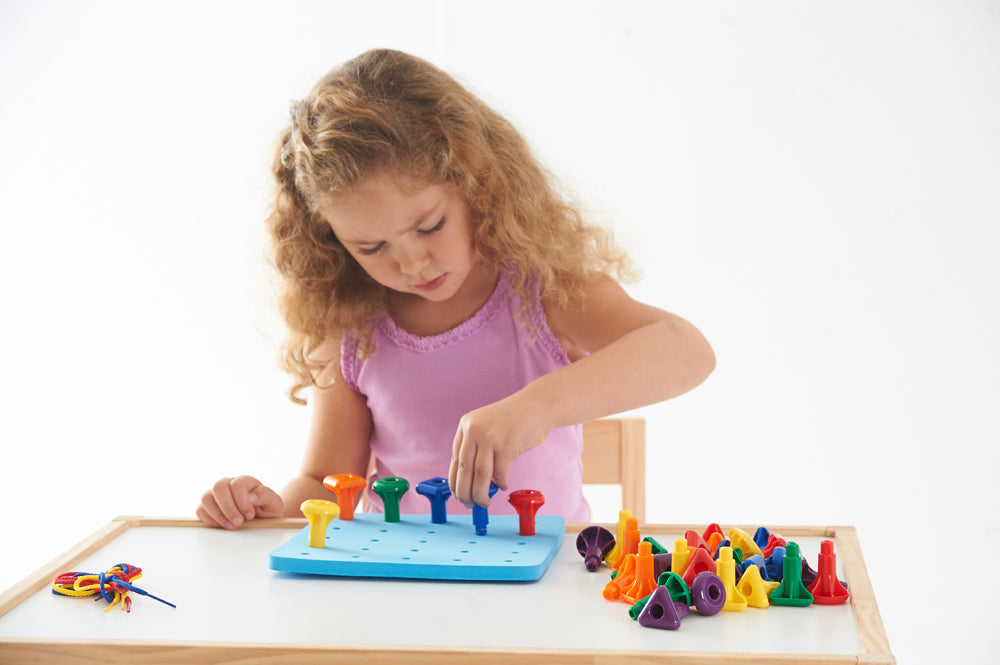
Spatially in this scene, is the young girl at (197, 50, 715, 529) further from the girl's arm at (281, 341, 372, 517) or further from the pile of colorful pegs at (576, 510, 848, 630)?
the pile of colorful pegs at (576, 510, 848, 630)

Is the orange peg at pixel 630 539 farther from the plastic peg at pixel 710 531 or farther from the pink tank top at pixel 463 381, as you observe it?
the pink tank top at pixel 463 381

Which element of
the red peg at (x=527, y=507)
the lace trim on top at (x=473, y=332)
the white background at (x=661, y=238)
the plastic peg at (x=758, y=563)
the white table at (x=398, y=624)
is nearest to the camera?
the white table at (x=398, y=624)

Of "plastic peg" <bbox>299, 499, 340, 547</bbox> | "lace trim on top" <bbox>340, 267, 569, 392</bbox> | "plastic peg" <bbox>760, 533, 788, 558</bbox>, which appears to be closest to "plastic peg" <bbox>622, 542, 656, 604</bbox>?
"plastic peg" <bbox>760, 533, 788, 558</bbox>

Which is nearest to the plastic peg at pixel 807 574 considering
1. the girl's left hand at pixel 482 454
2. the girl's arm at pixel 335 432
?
the girl's left hand at pixel 482 454

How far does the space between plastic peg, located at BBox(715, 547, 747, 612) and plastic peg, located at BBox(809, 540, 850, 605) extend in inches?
1.9

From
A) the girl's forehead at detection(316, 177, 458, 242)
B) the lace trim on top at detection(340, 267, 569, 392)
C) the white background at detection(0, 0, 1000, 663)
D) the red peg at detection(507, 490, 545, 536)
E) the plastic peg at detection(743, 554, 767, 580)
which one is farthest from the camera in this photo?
the white background at detection(0, 0, 1000, 663)

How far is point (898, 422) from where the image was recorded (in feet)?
5.24

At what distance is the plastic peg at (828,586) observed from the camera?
0.60 meters

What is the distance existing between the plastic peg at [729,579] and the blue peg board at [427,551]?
0.39 feet

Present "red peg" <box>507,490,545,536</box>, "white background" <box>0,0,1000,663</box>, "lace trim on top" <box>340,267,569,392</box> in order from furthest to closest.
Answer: "white background" <box>0,0,1000,663</box>, "lace trim on top" <box>340,267,569,392</box>, "red peg" <box>507,490,545,536</box>

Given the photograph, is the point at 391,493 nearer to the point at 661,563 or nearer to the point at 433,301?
the point at 661,563

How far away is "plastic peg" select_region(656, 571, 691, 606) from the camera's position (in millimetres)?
584

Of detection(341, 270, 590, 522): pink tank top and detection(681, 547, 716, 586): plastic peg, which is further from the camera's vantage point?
detection(341, 270, 590, 522): pink tank top

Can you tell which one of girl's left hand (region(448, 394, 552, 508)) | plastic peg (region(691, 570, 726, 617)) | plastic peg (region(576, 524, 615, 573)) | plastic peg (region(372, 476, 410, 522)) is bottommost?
Result: plastic peg (region(691, 570, 726, 617))
